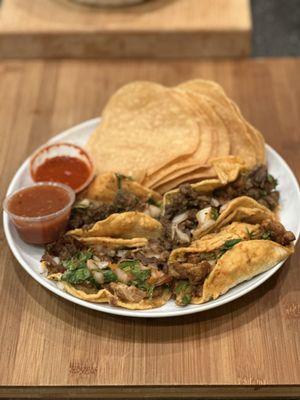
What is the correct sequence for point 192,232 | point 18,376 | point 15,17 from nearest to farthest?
point 18,376
point 192,232
point 15,17

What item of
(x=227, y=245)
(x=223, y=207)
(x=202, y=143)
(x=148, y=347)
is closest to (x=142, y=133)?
(x=202, y=143)

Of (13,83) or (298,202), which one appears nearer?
(298,202)

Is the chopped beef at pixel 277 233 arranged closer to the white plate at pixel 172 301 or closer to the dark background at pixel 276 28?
the white plate at pixel 172 301

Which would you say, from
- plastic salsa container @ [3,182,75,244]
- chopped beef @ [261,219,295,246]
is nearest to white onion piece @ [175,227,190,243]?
chopped beef @ [261,219,295,246]

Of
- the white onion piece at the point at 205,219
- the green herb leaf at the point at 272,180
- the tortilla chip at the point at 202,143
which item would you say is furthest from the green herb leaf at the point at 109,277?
the green herb leaf at the point at 272,180

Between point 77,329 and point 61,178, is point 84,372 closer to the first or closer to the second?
point 77,329

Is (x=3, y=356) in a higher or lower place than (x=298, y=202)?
lower

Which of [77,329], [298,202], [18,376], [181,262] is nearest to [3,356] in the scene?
[18,376]
